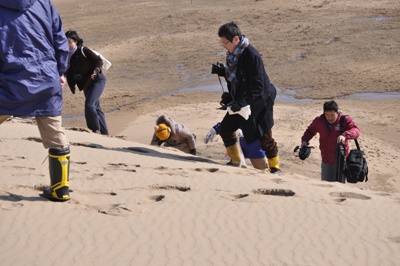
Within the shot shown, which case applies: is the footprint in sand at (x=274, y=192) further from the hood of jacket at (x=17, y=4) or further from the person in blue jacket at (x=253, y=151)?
the hood of jacket at (x=17, y=4)

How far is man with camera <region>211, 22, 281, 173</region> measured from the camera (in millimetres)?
7656

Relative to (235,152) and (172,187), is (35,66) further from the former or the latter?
(235,152)

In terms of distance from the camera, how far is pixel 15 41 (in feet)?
18.0

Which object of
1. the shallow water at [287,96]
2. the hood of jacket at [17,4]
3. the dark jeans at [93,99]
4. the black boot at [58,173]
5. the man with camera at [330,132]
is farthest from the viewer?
the shallow water at [287,96]

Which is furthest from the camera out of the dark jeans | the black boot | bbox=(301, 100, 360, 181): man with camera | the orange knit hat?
the dark jeans

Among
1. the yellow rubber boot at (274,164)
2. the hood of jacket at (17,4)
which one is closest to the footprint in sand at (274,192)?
the yellow rubber boot at (274,164)

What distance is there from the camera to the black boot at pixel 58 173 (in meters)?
5.88

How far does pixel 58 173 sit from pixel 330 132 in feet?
10.8

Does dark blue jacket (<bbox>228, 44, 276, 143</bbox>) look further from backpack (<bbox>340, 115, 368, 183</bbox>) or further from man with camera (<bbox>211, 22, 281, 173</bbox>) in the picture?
backpack (<bbox>340, 115, 368, 183</bbox>)

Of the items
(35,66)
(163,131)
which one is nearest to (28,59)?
(35,66)

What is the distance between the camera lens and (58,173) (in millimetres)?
5910

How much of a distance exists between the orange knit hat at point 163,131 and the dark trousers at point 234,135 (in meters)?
0.94

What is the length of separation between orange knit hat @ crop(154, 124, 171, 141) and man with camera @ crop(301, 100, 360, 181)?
5.22 feet

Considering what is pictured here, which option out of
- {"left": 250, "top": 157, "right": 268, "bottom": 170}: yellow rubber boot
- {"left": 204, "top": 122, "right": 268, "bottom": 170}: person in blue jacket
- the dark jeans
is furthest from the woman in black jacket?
{"left": 250, "top": 157, "right": 268, "bottom": 170}: yellow rubber boot
